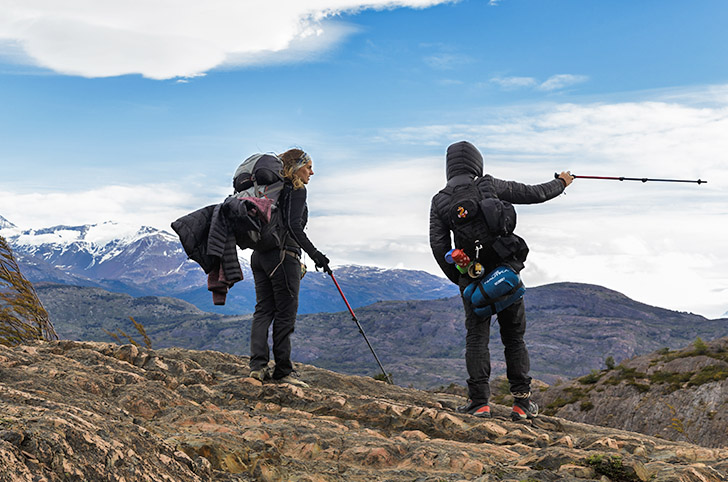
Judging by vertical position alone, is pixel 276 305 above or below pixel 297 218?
below

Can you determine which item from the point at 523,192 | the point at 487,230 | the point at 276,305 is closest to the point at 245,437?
the point at 276,305

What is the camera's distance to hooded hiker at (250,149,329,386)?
9094 mm

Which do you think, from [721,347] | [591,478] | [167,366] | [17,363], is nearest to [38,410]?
[17,363]

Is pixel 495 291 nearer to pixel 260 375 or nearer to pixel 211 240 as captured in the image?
pixel 260 375

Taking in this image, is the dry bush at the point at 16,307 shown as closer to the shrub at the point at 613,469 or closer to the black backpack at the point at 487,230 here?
the black backpack at the point at 487,230

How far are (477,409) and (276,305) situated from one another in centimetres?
347

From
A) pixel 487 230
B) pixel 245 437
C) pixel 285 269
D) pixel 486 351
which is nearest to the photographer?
pixel 245 437

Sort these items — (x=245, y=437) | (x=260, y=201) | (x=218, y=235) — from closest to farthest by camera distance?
1. (x=245, y=437)
2. (x=218, y=235)
3. (x=260, y=201)

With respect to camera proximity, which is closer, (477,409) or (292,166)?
(477,409)

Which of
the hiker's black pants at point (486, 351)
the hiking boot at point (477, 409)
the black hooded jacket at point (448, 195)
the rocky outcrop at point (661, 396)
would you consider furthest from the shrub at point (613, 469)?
the rocky outcrop at point (661, 396)

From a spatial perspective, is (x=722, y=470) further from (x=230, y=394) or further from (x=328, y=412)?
(x=230, y=394)

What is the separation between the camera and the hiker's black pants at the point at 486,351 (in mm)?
8466

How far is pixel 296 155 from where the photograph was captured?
9.26 meters

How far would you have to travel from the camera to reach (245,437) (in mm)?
5473
